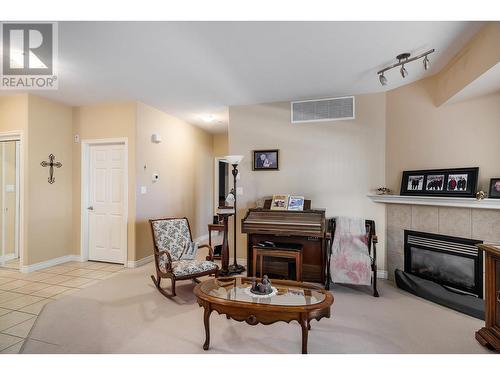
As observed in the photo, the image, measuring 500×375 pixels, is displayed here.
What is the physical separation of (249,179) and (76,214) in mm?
2919

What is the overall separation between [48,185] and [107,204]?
0.87m

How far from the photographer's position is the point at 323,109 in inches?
155

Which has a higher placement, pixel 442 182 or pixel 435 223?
pixel 442 182

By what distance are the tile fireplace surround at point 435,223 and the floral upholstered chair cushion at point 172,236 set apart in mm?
2771

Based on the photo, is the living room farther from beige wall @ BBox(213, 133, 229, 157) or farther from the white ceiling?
beige wall @ BBox(213, 133, 229, 157)

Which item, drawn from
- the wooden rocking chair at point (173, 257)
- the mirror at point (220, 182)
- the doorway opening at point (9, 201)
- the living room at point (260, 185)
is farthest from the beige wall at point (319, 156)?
the doorway opening at point (9, 201)

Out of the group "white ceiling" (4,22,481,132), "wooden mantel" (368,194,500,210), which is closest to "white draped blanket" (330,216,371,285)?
"wooden mantel" (368,194,500,210)

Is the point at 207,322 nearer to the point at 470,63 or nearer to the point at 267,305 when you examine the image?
the point at 267,305

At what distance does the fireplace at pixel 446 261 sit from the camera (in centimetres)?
281

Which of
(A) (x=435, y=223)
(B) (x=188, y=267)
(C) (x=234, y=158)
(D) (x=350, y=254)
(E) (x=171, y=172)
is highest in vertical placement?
(C) (x=234, y=158)

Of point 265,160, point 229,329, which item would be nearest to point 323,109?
point 265,160

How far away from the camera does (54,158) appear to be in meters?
4.16
